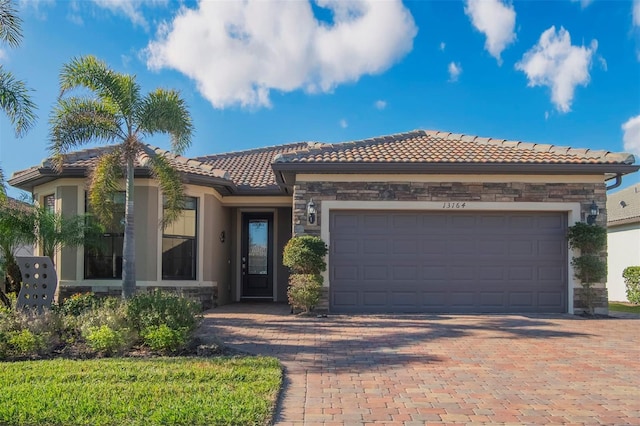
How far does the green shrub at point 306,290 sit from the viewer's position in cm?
1067

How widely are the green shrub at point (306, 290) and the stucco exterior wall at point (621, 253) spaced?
520 inches

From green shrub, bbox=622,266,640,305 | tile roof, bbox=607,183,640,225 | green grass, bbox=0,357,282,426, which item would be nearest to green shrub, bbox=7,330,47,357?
green grass, bbox=0,357,282,426

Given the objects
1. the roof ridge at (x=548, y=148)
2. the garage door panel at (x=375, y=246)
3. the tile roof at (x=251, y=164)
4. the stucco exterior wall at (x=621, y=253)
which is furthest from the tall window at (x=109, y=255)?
the stucco exterior wall at (x=621, y=253)

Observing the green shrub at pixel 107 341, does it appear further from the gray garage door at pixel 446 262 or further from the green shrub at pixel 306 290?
the gray garage door at pixel 446 262

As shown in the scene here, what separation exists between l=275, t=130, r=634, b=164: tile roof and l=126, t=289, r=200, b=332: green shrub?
4623 mm

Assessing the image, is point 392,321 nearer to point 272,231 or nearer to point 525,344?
point 525,344

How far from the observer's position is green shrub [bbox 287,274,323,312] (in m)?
10.7

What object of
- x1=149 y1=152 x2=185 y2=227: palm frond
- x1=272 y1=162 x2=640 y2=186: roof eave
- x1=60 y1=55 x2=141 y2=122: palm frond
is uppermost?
x1=60 y1=55 x2=141 y2=122: palm frond

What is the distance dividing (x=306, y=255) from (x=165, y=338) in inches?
179

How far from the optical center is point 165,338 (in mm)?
6602

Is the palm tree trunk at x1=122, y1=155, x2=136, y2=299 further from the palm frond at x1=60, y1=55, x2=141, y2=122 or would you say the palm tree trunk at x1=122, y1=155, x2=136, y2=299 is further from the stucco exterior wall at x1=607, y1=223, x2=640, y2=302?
the stucco exterior wall at x1=607, y1=223, x2=640, y2=302

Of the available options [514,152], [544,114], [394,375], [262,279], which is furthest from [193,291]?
[544,114]

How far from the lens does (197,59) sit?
Answer: 1073 cm

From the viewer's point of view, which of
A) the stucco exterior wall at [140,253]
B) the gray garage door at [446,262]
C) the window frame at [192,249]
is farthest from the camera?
the window frame at [192,249]
